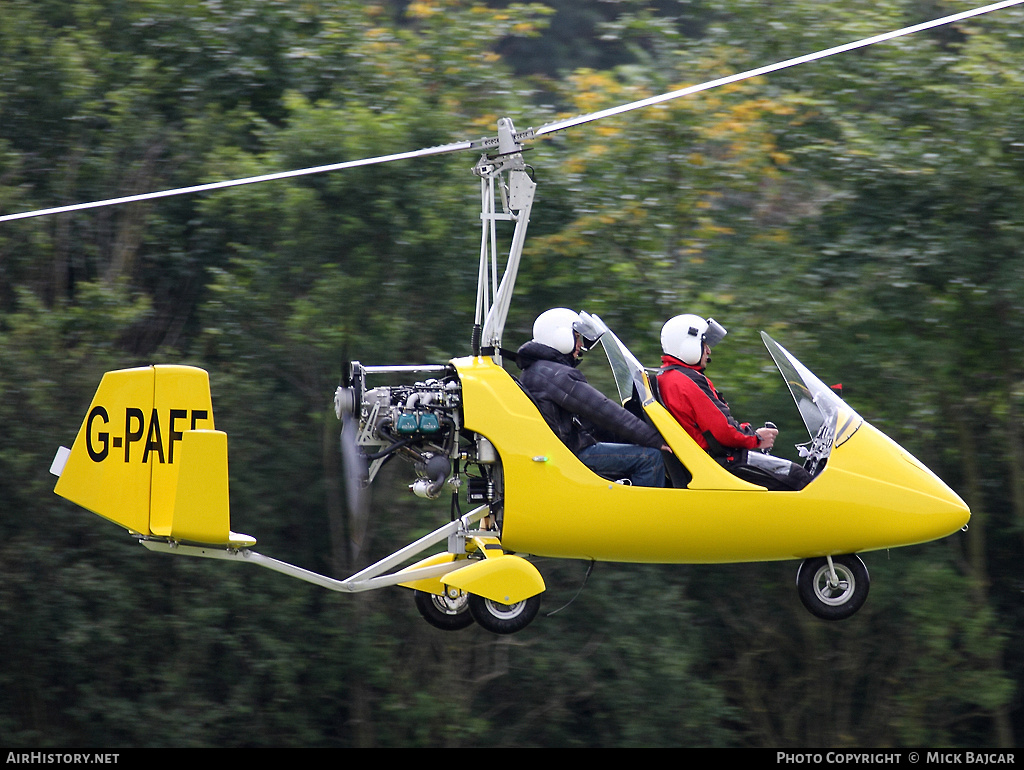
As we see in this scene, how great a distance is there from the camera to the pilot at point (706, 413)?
6176 millimetres

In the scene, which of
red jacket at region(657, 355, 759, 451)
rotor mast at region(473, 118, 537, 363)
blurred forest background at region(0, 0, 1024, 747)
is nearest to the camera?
red jacket at region(657, 355, 759, 451)

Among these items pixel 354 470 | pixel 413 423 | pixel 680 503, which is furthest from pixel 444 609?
pixel 680 503

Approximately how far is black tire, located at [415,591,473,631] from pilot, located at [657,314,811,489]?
69.1 inches

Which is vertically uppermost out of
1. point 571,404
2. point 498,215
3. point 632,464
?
point 498,215

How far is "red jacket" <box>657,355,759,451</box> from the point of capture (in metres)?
6.16

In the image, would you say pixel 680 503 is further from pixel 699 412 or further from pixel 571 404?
pixel 571 404

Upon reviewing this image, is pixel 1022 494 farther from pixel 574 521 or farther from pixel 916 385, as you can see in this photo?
pixel 574 521

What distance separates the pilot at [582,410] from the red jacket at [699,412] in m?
0.19

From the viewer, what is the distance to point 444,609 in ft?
23.1

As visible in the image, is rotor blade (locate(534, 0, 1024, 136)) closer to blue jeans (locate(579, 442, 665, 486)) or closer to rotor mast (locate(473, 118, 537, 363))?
rotor mast (locate(473, 118, 537, 363))

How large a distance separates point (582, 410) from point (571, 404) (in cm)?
6

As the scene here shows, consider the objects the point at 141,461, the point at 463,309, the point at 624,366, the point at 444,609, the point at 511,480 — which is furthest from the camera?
the point at 463,309

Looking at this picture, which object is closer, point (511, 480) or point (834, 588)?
point (511, 480)

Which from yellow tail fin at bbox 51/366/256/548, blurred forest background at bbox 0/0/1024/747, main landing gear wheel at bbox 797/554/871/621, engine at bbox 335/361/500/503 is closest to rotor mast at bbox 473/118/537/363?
engine at bbox 335/361/500/503
